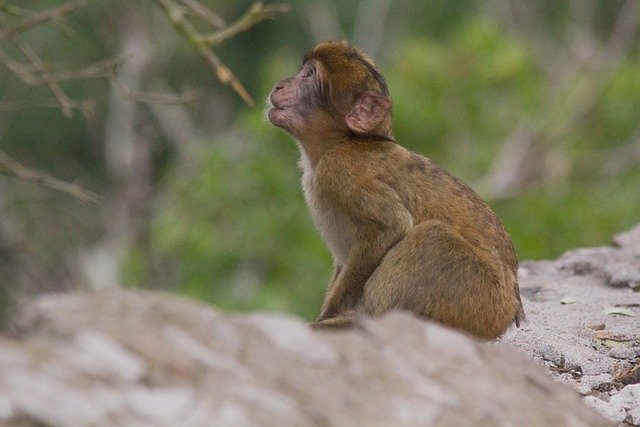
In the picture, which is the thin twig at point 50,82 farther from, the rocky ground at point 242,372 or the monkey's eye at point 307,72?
the rocky ground at point 242,372

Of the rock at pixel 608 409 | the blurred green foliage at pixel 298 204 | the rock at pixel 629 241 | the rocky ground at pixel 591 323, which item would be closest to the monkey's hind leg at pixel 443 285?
the rocky ground at pixel 591 323

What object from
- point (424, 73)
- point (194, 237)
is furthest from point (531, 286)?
point (424, 73)

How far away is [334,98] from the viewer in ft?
17.5

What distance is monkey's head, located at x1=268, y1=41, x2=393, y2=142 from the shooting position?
5.27m

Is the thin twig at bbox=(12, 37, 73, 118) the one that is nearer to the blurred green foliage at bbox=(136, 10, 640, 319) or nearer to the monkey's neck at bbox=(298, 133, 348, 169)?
the monkey's neck at bbox=(298, 133, 348, 169)

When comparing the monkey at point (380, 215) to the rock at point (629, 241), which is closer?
the monkey at point (380, 215)

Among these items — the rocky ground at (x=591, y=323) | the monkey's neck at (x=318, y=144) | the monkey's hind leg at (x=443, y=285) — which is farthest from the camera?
the monkey's neck at (x=318, y=144)

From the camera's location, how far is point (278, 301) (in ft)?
36.0

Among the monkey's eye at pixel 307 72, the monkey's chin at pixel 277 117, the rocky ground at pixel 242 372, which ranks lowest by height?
the rocky ground at pixel 242 372

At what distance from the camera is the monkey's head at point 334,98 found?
5273mm

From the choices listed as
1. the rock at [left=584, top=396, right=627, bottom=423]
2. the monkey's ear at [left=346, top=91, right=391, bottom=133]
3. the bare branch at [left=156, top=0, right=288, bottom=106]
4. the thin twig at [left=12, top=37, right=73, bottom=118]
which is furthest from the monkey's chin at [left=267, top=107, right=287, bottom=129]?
the rock at [left=584, top=396, right=627, bottom=423]

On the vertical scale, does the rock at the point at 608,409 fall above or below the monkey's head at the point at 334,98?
below

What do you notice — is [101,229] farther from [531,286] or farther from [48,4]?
[531,286]

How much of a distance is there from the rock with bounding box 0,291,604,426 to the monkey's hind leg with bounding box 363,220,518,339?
129cm
